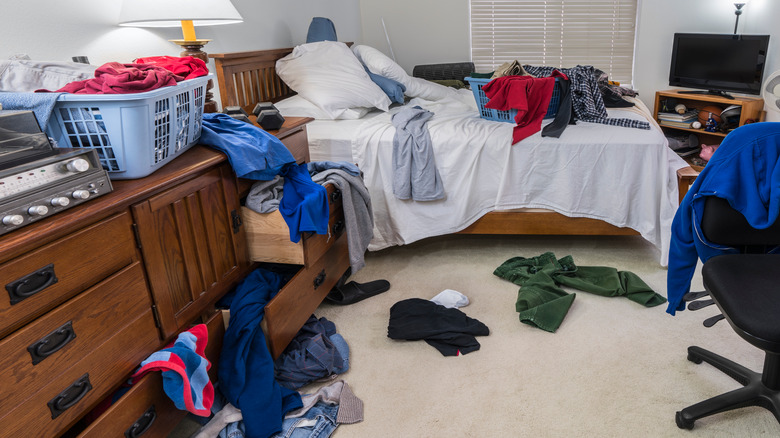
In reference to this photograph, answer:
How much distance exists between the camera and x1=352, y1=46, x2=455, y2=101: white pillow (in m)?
3.18

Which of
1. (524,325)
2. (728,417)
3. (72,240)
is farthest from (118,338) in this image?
(728,417)

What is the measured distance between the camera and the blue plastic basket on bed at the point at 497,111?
2623mm

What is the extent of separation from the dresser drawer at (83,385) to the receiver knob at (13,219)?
0.31 meters

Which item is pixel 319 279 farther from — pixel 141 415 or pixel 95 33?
pixel 95 33

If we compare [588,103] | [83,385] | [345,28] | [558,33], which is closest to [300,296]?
[83,385]

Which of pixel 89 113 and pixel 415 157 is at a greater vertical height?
pixel 89 113

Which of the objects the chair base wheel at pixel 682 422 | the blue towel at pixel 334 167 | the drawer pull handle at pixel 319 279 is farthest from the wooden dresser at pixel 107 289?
the chair base wheel at pixel 682 422

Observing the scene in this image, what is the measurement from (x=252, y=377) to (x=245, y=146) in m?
0.67

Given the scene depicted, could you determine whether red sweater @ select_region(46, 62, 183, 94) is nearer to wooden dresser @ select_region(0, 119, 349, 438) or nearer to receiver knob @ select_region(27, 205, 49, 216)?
wooden dresser @ select_region(0, 119, 349, 438)

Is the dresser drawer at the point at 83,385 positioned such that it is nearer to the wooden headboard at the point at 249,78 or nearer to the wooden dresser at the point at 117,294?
the wooden dresser at the point at 117,294

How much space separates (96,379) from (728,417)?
1.65 meters

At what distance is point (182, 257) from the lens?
142 cm

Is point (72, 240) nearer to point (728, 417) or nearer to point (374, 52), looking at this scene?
point (728, 417)

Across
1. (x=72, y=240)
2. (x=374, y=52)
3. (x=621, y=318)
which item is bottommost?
(x=621, y=318)
